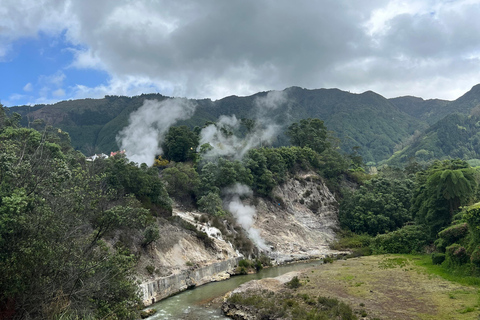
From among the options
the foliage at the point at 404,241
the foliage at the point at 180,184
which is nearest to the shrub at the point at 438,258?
the foliage at the point at 404,241

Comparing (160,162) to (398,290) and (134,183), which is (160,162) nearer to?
(134,183)

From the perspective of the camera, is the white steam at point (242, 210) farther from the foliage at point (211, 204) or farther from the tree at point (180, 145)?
the tree at point (180, 145)

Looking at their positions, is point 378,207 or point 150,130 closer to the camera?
point 378,207

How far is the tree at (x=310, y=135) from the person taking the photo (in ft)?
267

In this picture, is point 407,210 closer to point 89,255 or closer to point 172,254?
point 172,254

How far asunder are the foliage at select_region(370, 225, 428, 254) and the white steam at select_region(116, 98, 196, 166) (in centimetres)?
4296

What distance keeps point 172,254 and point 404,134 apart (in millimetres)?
182890

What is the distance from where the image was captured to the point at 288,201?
209 ft

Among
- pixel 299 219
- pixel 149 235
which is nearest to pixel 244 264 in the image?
pixel 149 235

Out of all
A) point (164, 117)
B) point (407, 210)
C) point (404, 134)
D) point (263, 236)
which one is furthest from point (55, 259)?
point (404, 134)

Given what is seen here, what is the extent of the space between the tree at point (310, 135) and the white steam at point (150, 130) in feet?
101

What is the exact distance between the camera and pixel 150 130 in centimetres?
8219

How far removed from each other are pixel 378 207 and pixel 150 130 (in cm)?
5298

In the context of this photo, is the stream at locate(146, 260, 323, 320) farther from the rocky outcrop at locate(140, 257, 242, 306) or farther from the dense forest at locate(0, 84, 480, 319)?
the dense forest at locate(0, 84, 480, 319)
